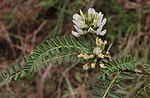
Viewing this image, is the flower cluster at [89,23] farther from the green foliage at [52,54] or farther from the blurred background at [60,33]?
the blurred background at [60,33]

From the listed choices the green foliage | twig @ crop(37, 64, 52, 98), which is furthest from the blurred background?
the green foliage

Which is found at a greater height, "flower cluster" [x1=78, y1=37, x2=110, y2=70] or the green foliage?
the green foliage

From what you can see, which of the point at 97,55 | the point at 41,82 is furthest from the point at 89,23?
the point at 41,82

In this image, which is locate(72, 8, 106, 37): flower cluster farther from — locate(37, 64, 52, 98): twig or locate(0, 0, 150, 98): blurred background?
locate(37, 64, 52, 98): twig

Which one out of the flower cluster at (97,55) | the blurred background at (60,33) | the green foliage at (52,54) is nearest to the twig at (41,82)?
the blurred background at (60,33)

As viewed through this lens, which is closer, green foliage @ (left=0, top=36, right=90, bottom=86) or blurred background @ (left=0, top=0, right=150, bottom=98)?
green foliage @ (left=0, top=36, right=90, bottom=86)

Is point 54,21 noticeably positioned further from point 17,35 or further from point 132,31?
point 132,31

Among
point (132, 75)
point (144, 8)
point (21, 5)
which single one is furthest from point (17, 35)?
point (132, 75)
